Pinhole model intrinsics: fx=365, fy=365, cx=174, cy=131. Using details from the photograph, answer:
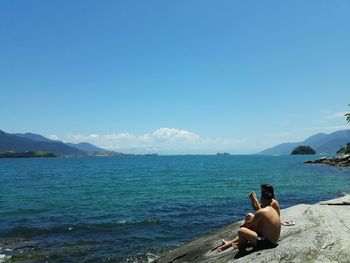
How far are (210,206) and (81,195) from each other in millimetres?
19887

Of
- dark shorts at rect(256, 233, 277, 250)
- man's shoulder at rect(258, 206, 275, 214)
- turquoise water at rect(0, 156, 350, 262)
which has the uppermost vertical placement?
man's shoulder at rect(258, 206, 275, 214)

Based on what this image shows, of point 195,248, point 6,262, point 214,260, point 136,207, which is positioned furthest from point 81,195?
point 214,260

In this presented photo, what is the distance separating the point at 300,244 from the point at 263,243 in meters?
1.15

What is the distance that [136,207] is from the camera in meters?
37.0

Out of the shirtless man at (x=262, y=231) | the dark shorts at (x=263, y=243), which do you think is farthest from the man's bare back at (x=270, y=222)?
the dark shorts at (x=263, y=243)

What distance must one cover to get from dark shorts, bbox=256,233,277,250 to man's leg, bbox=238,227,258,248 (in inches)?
5.5

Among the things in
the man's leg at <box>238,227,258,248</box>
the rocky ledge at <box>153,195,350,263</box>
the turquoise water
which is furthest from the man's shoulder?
the turquoise water

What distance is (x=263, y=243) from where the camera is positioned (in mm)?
11812

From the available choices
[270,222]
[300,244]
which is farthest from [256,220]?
[300,244]

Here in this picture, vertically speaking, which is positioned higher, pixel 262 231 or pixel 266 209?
pixel 266 209

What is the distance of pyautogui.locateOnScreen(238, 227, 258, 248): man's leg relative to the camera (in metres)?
11.9

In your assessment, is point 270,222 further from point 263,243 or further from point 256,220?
point 263,243

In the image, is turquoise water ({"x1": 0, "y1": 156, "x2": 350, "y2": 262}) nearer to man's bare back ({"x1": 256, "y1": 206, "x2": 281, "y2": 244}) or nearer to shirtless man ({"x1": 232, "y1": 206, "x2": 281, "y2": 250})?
shirtless man ({"x1": 232, "y1": 206, "x2": 281, "y2": 250})

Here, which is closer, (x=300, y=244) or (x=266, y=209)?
(x=300, y=244)
